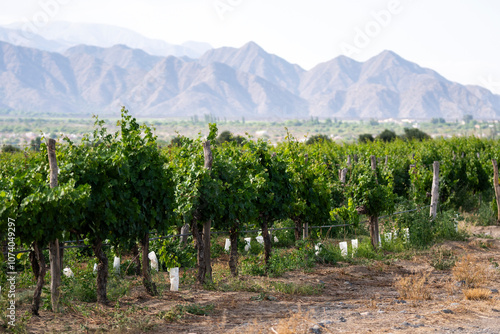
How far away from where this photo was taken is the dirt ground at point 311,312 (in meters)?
6.73

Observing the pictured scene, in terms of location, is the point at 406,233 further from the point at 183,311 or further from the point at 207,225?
the point at 183,311

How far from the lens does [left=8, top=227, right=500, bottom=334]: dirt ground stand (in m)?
6.73

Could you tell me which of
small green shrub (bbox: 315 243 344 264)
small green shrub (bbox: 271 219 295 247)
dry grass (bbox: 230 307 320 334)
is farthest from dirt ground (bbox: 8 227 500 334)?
small green shrub (bbox: 271 219 295 247)

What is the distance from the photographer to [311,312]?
7434 mm

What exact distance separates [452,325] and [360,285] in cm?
292

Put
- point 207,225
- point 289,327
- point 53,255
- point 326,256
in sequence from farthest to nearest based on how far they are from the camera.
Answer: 1. point 326,256
2. point 207,225
3. point 53,255
4. point 289,327

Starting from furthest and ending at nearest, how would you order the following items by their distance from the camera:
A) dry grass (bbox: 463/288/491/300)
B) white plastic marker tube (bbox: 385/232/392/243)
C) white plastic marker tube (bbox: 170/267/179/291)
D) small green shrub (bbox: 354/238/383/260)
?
white plastic marker tube (bbox: 385/232/392/243) < small green shrub (bbox: 354/238/383/260) < white plastic marker tube (bbox: 170/267/179/291) < dry grass (bbox: 463/288/491/300)

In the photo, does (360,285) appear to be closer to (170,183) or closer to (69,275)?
(170,183)

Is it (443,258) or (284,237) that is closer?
(443,258)

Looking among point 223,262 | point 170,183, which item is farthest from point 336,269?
point 170,183

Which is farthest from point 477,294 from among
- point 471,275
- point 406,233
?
point 406,233

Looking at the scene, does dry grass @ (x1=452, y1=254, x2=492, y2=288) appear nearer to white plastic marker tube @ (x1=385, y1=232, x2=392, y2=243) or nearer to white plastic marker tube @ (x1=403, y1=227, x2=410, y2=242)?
white plastic marker tube @ (x1=385, y1=232, x2=392, y2=243)

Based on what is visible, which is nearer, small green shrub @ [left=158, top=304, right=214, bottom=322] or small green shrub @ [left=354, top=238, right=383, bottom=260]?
small green shrub @ [left=158, top=304, right=214, bottom=322]

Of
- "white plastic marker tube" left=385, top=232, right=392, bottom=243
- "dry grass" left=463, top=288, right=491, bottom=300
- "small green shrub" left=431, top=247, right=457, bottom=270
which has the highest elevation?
"white plastic marker tube" left=385, top=232, right=392, bottom=243
